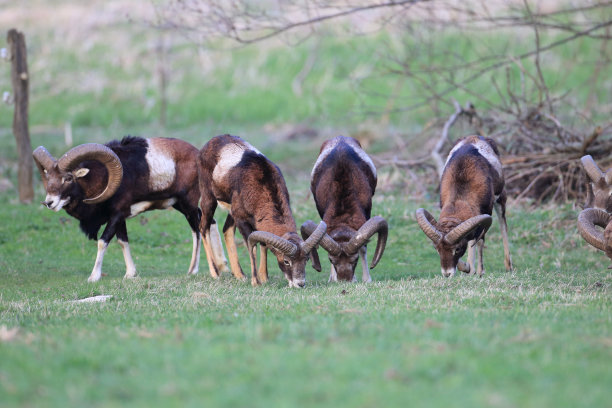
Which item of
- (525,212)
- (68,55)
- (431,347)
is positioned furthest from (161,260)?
(68,55)

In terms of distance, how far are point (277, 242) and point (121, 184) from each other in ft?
12.3

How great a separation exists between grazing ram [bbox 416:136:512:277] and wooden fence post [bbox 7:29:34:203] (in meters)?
10.9

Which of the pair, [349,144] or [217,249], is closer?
[349,144]

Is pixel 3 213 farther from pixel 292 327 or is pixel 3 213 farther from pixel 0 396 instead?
pixel 0 396

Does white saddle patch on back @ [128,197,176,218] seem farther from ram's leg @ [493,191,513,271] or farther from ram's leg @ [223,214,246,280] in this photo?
ram's leg @ [493,191,513,271]

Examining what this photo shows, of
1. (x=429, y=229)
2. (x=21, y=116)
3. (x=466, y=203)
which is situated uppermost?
(x=21, y=116)

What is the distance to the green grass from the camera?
517 cm

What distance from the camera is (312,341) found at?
262 inches

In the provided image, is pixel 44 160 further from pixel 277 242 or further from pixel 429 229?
pixel 429 229

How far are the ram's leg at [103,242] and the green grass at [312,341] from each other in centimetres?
44

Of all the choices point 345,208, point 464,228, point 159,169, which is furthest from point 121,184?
point 464,228

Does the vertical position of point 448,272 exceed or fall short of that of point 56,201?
it falls short

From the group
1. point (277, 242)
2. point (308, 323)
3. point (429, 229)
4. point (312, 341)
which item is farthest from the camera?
point (429, 229)

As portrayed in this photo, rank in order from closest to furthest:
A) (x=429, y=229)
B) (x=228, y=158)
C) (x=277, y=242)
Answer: (x=277, y=242), (x=429, y=229), (x=228, y=158)
